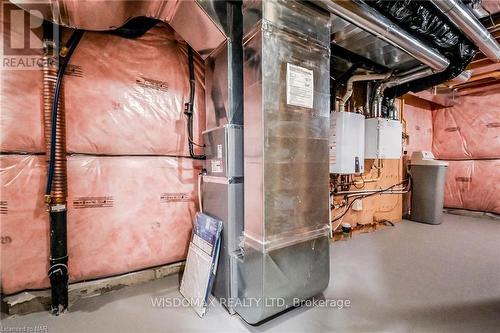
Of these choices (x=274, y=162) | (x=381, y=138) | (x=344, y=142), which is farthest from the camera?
(x=381, y=138)

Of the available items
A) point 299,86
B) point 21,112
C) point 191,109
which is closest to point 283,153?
point 299,86

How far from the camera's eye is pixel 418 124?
4.21 metres

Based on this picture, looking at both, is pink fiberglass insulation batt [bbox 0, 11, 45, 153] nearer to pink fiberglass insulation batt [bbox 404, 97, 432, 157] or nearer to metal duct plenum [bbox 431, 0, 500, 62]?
metal duct plenum [bbox 431, 0, 500, 62]

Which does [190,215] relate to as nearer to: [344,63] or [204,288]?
[204,288]

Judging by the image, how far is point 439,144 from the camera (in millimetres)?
4398

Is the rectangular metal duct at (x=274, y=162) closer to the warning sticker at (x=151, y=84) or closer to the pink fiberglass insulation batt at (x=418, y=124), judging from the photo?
the warning sticker at (x=151, y=84)

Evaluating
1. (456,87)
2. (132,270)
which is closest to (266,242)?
(132,270)

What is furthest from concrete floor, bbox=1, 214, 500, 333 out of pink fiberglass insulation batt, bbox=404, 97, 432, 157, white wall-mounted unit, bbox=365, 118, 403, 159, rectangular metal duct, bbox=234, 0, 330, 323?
pink fiberglass insulation batt, bbox=404, 97, 432, 157

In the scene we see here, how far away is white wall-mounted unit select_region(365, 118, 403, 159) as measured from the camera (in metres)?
2.94

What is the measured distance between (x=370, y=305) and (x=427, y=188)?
2861 mm

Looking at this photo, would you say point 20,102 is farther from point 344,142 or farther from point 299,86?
point 344,142

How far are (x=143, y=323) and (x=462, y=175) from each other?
5.40m

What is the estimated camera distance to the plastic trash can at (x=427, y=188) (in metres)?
3.44

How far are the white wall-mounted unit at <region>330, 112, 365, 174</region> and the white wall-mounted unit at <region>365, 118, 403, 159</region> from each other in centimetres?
38
